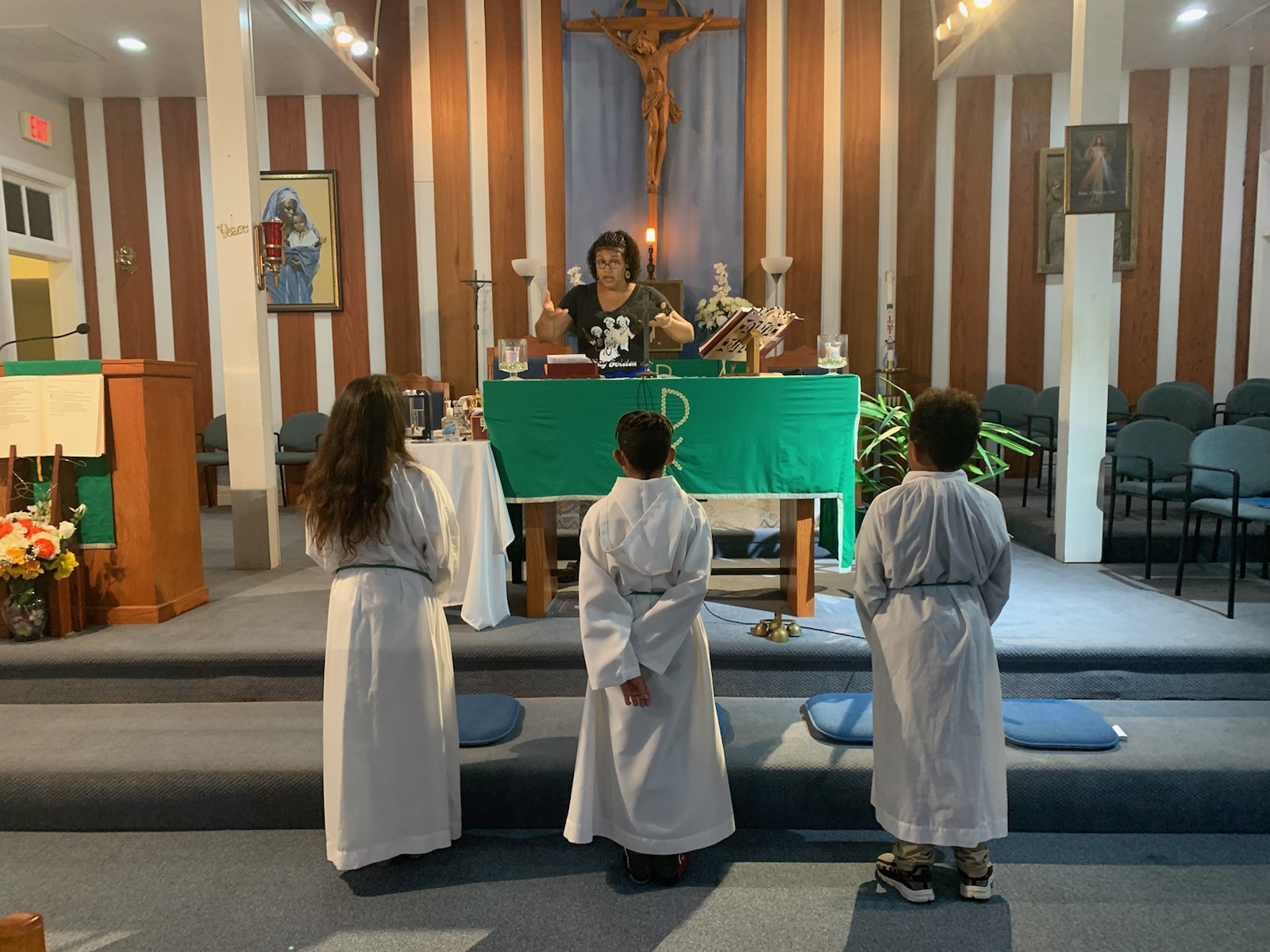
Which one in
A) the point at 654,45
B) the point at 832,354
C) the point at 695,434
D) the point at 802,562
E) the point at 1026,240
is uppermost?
the point at 654,45

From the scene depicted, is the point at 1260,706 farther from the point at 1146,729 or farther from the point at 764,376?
the point at 764,376

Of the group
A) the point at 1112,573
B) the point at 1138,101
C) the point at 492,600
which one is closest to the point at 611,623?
the point at 492,600

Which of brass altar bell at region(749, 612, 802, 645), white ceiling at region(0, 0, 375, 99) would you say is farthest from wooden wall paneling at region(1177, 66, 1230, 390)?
white ceiling at region(0, 0, 375, 99)

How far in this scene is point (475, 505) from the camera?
145 inches

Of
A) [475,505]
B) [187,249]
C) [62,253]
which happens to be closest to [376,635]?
[475,505]

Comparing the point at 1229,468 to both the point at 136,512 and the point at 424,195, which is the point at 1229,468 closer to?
the point at 136,512

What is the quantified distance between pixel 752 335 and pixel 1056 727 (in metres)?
1.93

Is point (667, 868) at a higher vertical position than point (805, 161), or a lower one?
lower

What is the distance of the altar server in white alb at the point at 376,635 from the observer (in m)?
2.28

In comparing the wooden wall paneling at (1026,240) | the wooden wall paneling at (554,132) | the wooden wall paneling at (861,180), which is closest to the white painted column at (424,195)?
the wooden wall paneling at (554,132)

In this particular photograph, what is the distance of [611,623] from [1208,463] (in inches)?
150

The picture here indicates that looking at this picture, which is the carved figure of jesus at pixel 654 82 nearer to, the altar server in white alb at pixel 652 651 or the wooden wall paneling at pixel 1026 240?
the wooden wall paneling at pixel 1026 240

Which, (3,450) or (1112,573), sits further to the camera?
(1112,573)

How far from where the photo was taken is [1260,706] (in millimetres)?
3217
